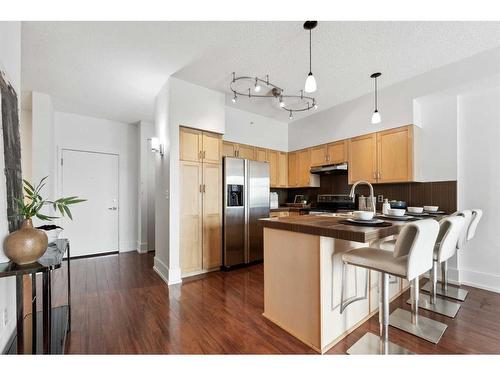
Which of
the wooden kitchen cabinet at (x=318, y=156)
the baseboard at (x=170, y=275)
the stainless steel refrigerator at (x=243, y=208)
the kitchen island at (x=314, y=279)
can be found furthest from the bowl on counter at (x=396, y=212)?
the baseboard at (x=170, y=275)

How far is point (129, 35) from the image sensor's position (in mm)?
2184

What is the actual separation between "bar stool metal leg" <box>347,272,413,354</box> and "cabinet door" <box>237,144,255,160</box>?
3.13 metres

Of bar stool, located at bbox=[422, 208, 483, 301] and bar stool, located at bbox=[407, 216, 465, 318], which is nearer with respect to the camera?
bar stool, located at bbox=[407, 216, 465, 318]

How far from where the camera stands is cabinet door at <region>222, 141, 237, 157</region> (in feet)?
13.2

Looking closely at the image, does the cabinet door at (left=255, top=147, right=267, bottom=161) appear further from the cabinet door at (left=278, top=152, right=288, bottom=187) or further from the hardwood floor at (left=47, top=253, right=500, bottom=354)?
the hardwood floor at (left=47, top=253, right=500, bottom=354)

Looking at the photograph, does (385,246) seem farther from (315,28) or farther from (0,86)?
(0,86)

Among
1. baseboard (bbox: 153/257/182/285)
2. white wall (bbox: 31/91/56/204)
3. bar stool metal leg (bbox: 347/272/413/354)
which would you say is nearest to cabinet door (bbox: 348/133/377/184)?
bar stool metal leg (bbox: 347/272/413/354)

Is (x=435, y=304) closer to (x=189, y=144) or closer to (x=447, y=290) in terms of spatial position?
(x=447, y=290)

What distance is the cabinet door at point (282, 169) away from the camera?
193 inches

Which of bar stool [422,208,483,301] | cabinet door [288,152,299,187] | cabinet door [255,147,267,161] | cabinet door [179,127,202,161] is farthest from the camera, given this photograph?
cabinet door [288,152,299,187]

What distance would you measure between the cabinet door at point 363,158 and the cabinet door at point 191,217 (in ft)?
8.28

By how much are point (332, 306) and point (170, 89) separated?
3.08m

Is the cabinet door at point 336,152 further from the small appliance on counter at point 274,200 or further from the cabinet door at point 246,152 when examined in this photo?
the cabinet door at point 246,152
